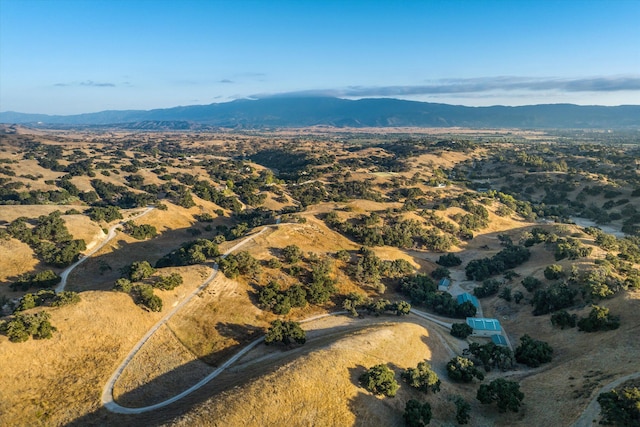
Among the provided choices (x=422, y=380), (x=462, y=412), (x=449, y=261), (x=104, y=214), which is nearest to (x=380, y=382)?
(x=422, y=380)

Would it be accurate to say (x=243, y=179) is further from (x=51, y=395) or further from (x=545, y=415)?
(x=545, y=415)

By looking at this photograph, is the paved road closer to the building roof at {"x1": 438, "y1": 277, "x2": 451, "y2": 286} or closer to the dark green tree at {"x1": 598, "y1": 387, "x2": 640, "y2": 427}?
the building roof at {"x1": 438, "y1": 277, "x2": 451, "y2": 286}

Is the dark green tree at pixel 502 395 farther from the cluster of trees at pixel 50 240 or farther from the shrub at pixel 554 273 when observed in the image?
the cluster of trees at pixel 50 240

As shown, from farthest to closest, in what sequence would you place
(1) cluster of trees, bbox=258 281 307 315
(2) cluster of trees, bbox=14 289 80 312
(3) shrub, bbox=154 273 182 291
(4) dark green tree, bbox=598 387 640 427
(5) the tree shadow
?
1. (1) cluster of trees, bbox=258 281 307 315
2. (3) shrub, bbox=154 273 182 291
3. (2) cluster of trees, bbox=14 289 80 312
4. (5) the tree shadow
5. (4) dark green tree, bbox=598 387 640 427

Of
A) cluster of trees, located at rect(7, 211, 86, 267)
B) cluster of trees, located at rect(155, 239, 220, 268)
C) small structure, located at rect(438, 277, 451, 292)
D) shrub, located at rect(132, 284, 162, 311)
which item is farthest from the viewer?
small structure, located at rect(438, 277, 451, 292)

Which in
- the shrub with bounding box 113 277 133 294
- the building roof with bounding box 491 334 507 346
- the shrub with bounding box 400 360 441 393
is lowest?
the building roof with bounding box 491 334 507 346

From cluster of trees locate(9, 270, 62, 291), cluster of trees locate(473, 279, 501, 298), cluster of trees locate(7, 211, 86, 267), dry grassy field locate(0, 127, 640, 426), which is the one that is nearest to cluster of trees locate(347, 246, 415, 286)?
dry grassy field locate(0, 127, 640, 426)

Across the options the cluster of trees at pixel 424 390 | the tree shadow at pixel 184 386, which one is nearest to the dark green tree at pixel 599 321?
the cluster of trees at pixel 424 390

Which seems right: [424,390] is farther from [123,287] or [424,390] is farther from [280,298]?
[123,287]
